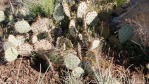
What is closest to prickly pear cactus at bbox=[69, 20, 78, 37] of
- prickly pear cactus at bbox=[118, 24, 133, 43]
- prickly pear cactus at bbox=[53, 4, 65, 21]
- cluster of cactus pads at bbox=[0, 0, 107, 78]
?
cluster of cactus pads at bbox=[0, 0, 107, 78]

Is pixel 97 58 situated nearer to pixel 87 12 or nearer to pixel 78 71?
pixel 78 71

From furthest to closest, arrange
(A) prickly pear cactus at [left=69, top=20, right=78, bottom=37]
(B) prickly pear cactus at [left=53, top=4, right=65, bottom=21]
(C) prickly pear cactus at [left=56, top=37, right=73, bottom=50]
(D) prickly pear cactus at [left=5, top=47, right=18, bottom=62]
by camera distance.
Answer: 1. (B) prickly pear cactus at [left=53, top=4, right=65, bottom=21]
2. (A) prickly pear cactus at [left=69, top=20, right=78, bottom=37]
3. (C) prickly pear cactus at [left=56, top=37, right=73, bottom=50]
4. (D) prickly pear cactus at [left=5, top=47, right=18, bottom=62]

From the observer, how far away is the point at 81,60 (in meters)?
5.06

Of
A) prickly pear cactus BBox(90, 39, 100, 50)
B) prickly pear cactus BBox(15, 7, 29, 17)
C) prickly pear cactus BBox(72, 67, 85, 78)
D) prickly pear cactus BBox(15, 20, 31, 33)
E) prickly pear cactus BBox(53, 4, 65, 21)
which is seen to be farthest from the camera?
prickly pear cactus BBox(15, 7, 29, 17)

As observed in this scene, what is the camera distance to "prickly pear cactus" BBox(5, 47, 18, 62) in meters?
5.17

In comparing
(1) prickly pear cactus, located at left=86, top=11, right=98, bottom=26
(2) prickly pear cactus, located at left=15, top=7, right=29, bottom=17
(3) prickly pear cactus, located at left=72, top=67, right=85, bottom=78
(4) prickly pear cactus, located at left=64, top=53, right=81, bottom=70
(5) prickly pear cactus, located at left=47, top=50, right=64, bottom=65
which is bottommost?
(3) prickly pear cactus, located at left=72, top=67, right=85, bottom=78

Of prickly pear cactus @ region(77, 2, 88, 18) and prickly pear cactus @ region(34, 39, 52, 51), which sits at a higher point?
prickly pear cactus @ region(77, 2, 88, 18)

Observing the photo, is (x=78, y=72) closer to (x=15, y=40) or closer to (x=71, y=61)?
(x=71, y=61)

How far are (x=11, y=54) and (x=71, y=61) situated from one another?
81cm

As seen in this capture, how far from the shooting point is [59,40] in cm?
537

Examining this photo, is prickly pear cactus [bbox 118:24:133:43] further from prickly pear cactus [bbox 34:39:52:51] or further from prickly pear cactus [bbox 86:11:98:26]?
prickly pear cactus [bbox 34:39:52:51]

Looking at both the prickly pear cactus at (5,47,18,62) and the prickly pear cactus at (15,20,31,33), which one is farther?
the prickly pear cactus at (15,20,31,33)

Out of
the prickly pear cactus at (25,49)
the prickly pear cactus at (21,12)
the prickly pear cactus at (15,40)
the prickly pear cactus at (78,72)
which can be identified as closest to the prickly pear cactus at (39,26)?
the prickly pear cactus at (15,40)

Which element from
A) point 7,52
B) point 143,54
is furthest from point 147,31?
point 7,52
